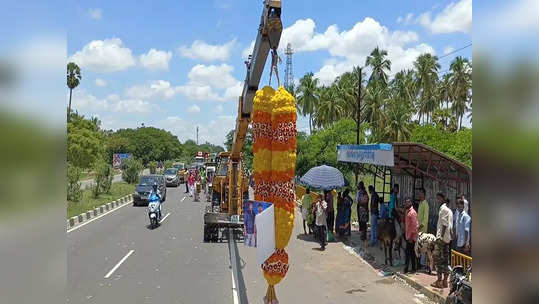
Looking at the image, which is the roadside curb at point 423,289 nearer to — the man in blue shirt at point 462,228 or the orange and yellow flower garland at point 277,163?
the man in blue shirt at point 462,228

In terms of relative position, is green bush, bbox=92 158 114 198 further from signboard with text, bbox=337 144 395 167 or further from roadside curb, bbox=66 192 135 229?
signboard with text, bbox=337 144 395 167

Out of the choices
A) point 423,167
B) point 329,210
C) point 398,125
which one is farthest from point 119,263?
point 398,125

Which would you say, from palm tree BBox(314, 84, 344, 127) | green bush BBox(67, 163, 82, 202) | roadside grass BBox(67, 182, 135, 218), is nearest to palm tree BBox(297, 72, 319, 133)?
palm tree BBox(314, 84, 344, 127)

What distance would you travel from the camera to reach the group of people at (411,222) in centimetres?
840

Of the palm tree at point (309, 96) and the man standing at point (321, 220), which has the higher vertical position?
the palm tree at point (309, 96)

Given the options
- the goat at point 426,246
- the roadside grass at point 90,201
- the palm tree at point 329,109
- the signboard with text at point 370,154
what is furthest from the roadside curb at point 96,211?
the palm tree at point 329,109

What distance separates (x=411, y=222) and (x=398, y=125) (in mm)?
37262

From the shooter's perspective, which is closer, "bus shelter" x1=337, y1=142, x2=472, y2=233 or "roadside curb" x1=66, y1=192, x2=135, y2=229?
"bus shelter" x1=337, y1=142, x2=472, y2=233

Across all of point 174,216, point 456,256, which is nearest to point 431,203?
point 456,256

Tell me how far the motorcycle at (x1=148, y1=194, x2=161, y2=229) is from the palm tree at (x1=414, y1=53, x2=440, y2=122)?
148 ft

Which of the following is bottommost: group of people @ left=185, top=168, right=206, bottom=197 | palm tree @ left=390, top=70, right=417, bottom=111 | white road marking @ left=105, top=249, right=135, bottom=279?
white road marking @ left=105, top=249, right=135, bottom=279

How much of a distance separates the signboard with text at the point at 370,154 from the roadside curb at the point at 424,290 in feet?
8.70

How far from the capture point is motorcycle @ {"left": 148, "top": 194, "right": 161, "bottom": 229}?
54.7 ft

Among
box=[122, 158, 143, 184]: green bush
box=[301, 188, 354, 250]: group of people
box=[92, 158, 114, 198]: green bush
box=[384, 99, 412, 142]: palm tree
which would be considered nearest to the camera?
box=[301, 188, 354, 250]: group of people
